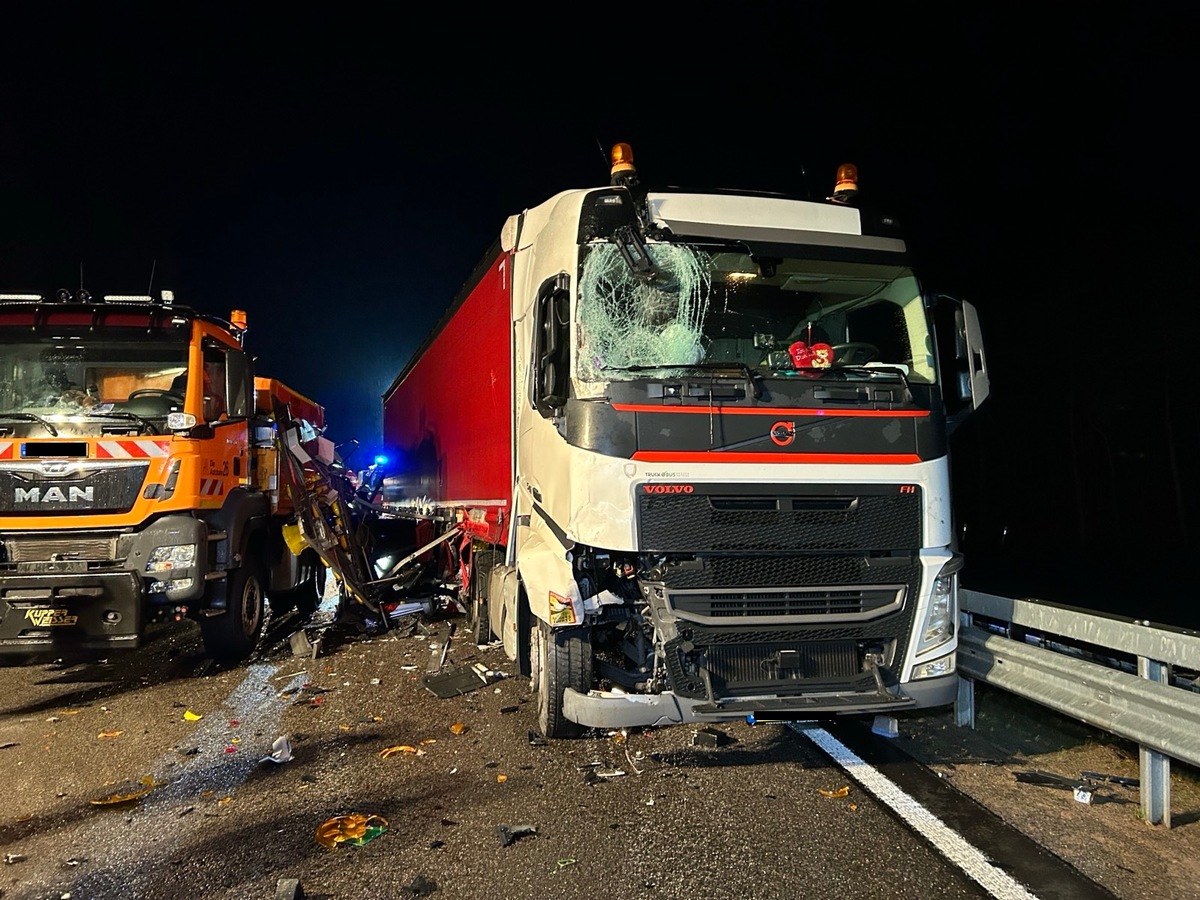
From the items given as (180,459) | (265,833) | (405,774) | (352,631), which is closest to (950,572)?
(405,774)

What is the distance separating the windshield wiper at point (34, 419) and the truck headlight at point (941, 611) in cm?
624

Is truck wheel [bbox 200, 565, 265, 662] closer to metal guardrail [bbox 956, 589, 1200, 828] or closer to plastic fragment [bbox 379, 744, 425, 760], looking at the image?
plastic fragment [bbox 379, 744, 425, 760]

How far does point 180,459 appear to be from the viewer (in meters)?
6.00

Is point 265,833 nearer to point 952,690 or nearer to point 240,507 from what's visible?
point 952,690

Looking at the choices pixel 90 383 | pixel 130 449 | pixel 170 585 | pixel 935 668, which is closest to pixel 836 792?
pixel 935 668

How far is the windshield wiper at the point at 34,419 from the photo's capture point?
5.85 meters

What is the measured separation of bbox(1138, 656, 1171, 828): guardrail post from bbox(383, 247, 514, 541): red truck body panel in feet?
12.3

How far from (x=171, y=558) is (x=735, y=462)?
4535mm

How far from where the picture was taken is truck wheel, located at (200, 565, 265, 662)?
6.67 meters

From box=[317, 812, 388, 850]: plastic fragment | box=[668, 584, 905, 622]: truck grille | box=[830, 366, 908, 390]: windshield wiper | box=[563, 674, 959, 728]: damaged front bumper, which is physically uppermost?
box=[830, 366, 908, 390]: windshield wiper

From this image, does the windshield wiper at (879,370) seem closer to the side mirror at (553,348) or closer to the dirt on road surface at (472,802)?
the side mirror at (553,348)

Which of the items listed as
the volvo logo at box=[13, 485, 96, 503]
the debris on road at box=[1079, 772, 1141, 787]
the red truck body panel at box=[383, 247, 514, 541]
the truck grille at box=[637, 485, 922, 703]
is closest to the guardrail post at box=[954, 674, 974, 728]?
the debris on road at box=[1079, 772, 1141, 787]

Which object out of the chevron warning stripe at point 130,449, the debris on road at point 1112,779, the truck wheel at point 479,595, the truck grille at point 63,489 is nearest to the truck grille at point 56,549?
the truck grille at point 63,489

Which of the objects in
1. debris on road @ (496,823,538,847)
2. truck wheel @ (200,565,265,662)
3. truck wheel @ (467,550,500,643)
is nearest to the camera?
debris on road @ (496,823,538,847)
